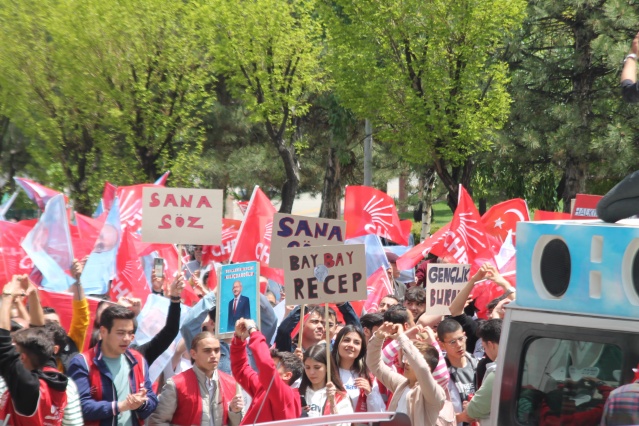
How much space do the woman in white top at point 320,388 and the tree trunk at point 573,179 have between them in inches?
710

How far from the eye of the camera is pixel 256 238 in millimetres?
12570

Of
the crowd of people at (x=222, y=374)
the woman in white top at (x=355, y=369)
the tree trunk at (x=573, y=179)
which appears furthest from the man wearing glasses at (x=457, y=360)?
the tree trunk at (x=573, y=179)

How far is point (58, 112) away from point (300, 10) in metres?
7.26

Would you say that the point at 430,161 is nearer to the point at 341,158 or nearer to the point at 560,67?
the point at 560,67

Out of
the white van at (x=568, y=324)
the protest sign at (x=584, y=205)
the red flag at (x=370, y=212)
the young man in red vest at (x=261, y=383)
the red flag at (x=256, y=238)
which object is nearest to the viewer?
the white van at (x=568, y=324)

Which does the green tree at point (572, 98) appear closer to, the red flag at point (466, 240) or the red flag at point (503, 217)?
the red flag at point (503, 217)

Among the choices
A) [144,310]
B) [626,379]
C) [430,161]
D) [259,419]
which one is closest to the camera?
[626,379]

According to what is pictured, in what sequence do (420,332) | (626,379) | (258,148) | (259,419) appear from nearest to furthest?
(626,379) < (259,419) < (420,332) < (258,148)

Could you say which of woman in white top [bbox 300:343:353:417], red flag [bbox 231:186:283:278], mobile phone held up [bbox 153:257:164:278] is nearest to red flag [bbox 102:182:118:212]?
mobile phone held up [bbox 153:257:164:278]

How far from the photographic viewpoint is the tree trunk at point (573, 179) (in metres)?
24.9

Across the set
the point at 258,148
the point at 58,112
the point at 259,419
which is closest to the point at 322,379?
the point at 259,419

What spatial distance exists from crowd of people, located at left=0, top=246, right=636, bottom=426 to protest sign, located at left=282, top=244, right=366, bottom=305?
29 centimetres

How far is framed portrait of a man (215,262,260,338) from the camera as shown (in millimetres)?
8242

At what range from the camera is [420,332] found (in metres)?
8.10
